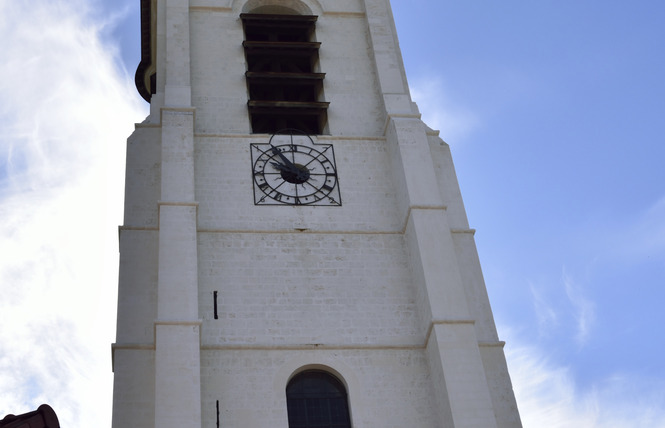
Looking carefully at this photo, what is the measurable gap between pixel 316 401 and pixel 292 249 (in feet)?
10.4

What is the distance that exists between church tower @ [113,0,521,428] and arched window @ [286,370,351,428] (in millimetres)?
33

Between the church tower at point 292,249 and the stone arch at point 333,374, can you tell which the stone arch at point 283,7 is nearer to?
the church tower at point 292,249

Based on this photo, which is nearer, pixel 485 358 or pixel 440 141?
pixel 485 358

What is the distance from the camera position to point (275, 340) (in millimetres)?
18594

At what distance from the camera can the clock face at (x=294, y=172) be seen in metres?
21.0

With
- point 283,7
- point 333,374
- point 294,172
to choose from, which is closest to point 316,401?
point 333,374

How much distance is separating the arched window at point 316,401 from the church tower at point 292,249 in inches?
1.3

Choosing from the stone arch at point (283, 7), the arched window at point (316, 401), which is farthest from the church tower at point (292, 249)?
the stone arch at point (283, 7)

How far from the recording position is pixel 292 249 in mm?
20078

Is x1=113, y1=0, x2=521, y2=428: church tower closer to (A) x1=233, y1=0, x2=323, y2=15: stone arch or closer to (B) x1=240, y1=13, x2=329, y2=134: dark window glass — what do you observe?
(B) x1=240, y1=13, x2=329, y2=134: dark window glass

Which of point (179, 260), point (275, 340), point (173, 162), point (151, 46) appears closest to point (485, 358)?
point (275, 340)

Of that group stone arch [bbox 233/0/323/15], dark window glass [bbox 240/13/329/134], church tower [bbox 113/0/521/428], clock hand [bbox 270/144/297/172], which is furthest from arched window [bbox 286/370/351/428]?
stone arch [bbox 233/0/323/15]

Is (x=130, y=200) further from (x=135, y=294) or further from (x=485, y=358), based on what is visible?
(x=485, y=358)

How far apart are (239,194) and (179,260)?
2.62 metres
